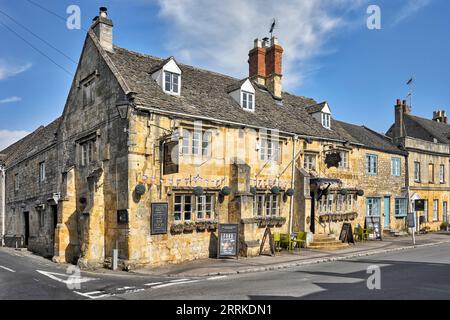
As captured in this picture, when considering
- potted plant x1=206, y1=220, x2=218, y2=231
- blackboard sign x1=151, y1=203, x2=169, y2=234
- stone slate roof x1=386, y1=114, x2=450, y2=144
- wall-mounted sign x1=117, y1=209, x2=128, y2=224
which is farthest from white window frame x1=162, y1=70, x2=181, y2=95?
stone slate roof x1=386, y1=114, x2=450, y2=144

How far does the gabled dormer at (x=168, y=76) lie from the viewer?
18.2m

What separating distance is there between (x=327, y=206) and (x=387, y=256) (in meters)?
5.96

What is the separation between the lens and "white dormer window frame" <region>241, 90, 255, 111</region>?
21.7 metres

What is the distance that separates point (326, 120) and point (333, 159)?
13.3 ft

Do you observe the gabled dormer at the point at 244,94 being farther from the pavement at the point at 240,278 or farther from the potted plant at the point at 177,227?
the pavement at the point at 240,278

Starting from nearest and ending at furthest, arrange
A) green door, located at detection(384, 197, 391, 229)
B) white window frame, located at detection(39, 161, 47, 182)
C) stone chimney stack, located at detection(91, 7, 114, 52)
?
stone chimney stack, located at detection(91, 7, 114, 52) → white window frame, located at detection(39, 161, 47, 182) → green door, located at detection(384, 197, 391, 229)

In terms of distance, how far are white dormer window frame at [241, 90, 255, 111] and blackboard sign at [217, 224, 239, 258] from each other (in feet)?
23.7

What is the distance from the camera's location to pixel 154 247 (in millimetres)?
16031

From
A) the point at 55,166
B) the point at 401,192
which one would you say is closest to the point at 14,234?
the point at 55,166

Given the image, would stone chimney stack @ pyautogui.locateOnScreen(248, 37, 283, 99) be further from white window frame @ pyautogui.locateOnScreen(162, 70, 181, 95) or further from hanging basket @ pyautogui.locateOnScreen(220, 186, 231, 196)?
hanging basket @ pyautogui.locateOnScreen(220, 186, 231, 196)

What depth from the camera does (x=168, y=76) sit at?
18.6m

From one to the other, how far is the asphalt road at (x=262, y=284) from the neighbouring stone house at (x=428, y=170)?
15.8m

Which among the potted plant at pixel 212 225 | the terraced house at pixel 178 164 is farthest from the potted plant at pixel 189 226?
the potted plant at pixel 212 225

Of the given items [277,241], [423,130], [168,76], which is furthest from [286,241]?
[423,130]
